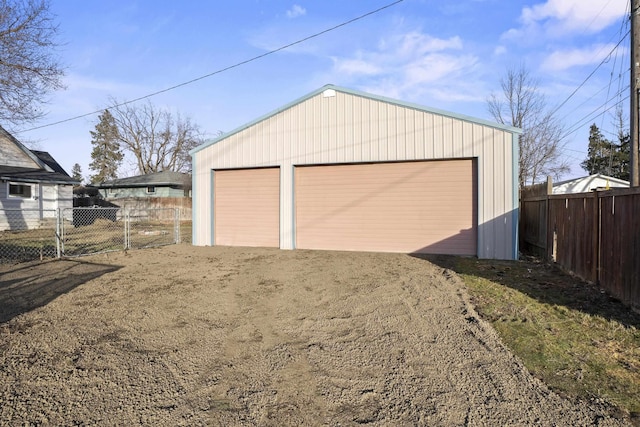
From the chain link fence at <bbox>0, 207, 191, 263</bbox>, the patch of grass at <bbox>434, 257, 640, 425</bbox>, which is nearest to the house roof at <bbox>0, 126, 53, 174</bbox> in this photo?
the chain link fence at <bbox>0, 207, 191, 263</bbox>

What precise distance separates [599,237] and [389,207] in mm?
5464

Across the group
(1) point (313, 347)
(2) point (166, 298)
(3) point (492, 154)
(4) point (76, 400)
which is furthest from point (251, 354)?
(3) point (492, 154)

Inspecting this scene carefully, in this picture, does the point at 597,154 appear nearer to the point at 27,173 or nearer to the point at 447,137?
the point at 447,137

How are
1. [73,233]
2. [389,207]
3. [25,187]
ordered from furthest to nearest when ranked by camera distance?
[25,187] < [73,233] < [389,207]

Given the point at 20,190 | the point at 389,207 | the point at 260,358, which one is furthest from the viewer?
the point at 20,190

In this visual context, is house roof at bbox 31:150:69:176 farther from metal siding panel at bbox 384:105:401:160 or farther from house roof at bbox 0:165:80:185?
metal siding panel at bbox 384:105:401:160

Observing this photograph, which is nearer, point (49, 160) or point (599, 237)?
point (599, 237)

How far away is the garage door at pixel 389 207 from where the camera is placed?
1028 cm

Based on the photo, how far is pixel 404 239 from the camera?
1078cm

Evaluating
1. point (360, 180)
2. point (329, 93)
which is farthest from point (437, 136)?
point (329, 93)

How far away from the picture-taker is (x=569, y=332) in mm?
4137

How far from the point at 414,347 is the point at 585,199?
5256 millimetres

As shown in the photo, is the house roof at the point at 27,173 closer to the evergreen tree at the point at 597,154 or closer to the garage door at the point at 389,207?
the garage door at the point at 389,207

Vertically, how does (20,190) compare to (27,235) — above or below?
above
